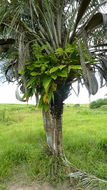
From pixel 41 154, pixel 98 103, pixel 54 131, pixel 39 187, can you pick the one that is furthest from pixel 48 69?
pixel 98 103

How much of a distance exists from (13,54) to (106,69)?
102cm

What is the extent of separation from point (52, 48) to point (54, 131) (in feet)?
3.00

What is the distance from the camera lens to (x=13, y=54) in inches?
111

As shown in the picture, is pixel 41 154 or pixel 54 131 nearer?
pixel 54 131

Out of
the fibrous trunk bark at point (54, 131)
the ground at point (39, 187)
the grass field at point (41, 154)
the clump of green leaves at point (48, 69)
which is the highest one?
the clump of green leaves at point (48, 69)

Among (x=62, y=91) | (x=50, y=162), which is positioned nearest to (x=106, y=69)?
(x=62, y=91)

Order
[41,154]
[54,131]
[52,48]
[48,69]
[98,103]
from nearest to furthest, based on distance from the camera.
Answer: [48,69], [52,48], [54,131], [41,154], [98,103]

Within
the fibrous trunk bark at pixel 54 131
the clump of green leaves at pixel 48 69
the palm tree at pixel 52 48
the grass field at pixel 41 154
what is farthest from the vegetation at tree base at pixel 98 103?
the clump of green leaves at pixel 48 69

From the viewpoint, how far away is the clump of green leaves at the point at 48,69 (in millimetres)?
2396

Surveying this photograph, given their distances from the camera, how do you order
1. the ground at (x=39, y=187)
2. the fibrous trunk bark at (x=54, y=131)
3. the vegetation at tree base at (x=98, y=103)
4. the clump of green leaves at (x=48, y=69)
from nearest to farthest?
the clump of green leaves at (x=48, y=69) < the ground at (x=39, y=187) < the fibrous trunk bark at (x=54, y=131) < the vegetation at tree base at (x=98, y=103)

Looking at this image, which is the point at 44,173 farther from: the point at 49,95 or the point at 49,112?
the point at 49,95

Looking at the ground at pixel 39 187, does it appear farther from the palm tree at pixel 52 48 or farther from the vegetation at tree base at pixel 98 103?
the vegetation at tree base at pixel 98 103

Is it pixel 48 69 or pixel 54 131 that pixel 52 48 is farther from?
pixel 54 131

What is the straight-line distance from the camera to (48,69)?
2.45 metres
